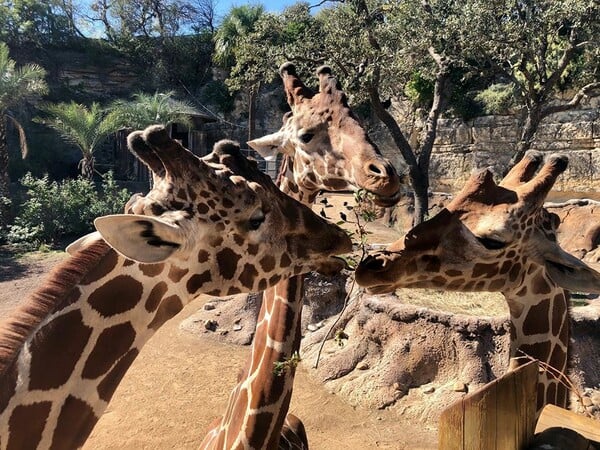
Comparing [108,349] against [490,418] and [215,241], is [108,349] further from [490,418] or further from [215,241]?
[490,418]

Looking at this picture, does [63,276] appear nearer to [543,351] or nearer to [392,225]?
[543,351]

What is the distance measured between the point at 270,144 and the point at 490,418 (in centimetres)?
295

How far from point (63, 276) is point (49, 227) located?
14.0m

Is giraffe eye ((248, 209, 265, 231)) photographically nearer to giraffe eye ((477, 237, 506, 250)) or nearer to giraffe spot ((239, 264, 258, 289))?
giraffe spot ((239, 264, 258, 289))

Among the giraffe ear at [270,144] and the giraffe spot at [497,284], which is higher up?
the giraffe ear at [270,144]

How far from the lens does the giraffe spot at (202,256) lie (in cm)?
A: 200

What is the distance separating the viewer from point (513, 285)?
230cm

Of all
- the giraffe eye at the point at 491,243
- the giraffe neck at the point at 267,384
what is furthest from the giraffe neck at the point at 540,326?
the giraffe neck at the point at 267,384

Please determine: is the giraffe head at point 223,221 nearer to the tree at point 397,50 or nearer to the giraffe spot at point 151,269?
the giraffe spot at point 151,269

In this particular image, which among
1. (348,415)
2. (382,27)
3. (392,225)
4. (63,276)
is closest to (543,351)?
(63,276)

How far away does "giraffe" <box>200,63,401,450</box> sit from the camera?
2.61 metres

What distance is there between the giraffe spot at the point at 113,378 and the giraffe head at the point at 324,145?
1.86 metres

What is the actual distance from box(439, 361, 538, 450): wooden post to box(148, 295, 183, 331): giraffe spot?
113 centimetres

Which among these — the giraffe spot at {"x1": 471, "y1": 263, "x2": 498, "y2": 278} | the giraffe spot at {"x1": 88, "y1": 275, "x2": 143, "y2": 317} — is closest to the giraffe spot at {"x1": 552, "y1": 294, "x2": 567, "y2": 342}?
the giraffe spot at {"x1": 471, "y1": 263, "x2": 498, "y2": 278}
